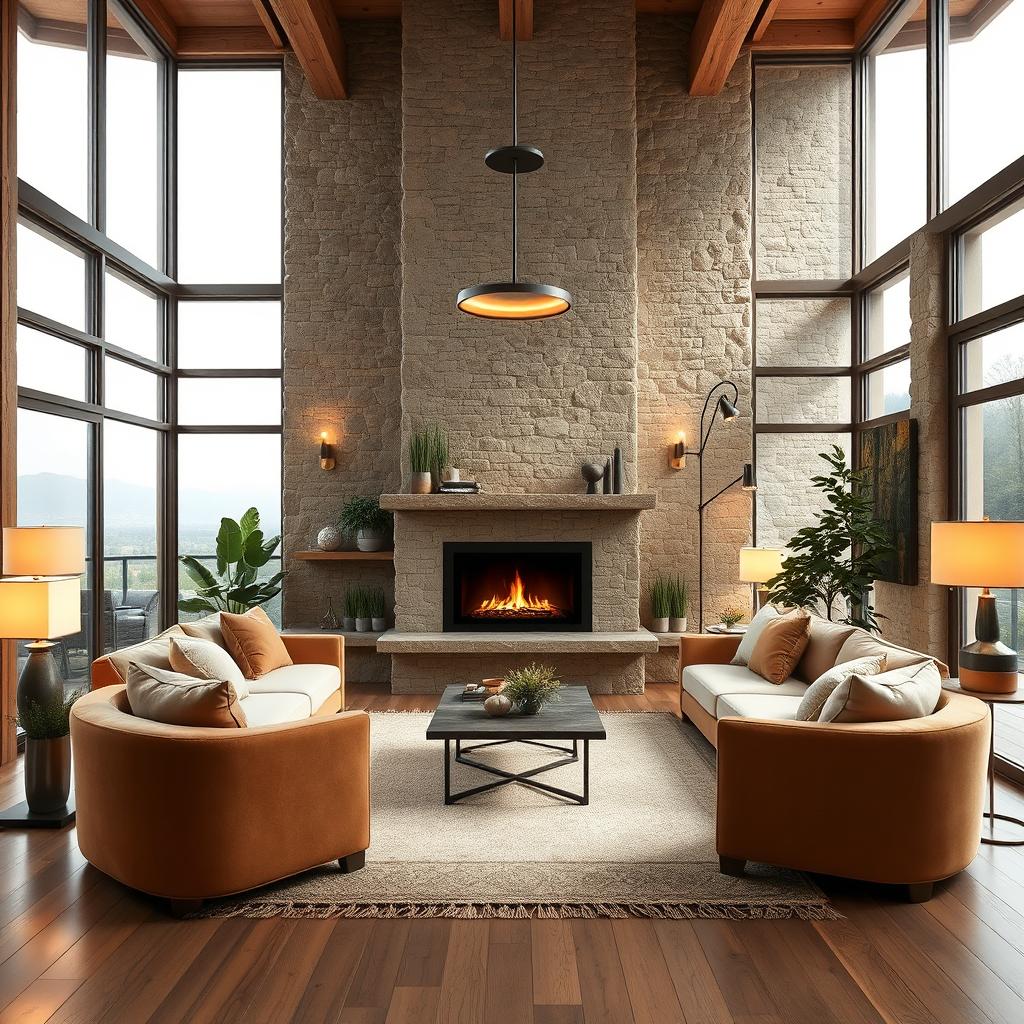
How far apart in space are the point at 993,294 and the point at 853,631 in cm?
227

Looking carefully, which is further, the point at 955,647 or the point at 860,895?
the point at 955,647

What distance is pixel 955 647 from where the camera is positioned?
5.27 m

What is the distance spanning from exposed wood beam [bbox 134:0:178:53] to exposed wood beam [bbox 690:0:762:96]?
15.0ft

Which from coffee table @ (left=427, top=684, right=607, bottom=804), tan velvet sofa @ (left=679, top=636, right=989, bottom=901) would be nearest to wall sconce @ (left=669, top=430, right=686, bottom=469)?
coffee table @ (left=427, top=684, right=607, bottom=804)

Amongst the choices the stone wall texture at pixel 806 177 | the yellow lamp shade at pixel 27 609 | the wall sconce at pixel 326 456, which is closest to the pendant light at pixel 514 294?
the yellow lamp shade at pixel 27 609

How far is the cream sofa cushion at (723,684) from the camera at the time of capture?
4516 millimetres

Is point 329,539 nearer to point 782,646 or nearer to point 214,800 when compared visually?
point 782,646

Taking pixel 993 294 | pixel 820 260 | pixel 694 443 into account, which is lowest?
pixel 694 443

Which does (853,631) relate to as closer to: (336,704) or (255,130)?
(336,704)

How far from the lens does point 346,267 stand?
7.45m

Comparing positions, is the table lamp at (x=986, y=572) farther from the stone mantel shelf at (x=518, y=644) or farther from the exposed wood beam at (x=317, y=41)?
the exposed wood beam at (x=317, y=41)

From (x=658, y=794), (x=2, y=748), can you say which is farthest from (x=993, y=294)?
(x=2, y=748)

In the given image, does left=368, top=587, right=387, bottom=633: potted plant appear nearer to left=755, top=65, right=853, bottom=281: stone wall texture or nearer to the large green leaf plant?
the large green leaf plant

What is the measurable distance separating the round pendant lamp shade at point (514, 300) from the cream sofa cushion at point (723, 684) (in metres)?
2.26
